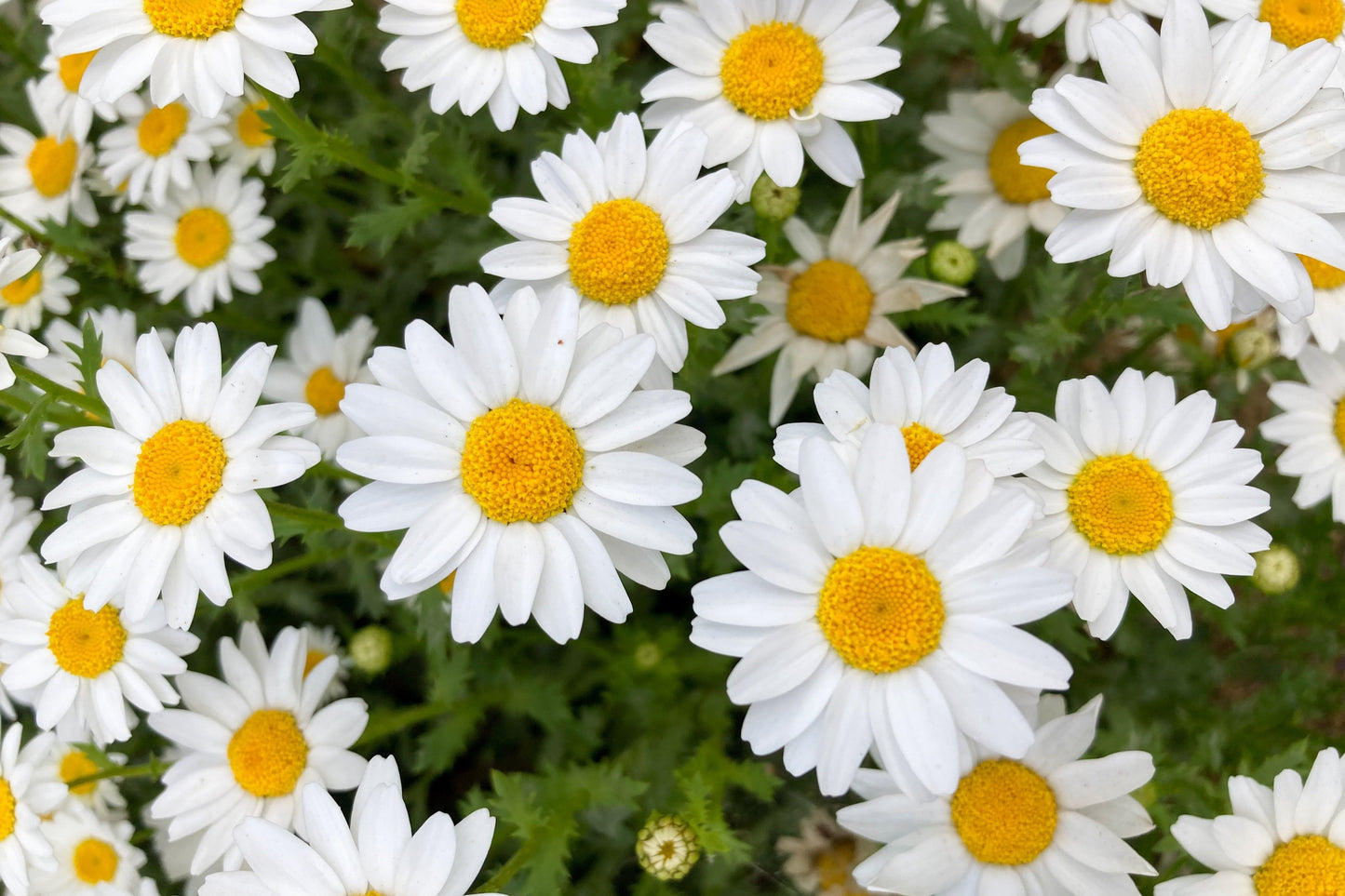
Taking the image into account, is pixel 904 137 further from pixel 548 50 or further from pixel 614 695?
pixel 614 695

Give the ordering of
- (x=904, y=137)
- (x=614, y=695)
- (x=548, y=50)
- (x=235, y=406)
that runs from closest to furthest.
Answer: (x=235, y=406)
(x=548, y=50)
(x=614, y=695)
(x=904, y=137)

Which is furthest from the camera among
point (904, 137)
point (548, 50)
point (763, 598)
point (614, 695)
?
point (904, 137)

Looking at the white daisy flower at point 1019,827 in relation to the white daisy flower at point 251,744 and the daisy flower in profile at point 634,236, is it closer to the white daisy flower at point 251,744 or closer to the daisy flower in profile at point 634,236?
the daisy flower in profile at point 634,236

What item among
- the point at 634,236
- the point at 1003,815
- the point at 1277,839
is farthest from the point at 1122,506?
the point at 634,236

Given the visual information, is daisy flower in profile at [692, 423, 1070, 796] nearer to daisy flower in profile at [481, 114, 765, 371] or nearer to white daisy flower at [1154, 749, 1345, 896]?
daisy flower in profile at [481, 114, 765, 371]

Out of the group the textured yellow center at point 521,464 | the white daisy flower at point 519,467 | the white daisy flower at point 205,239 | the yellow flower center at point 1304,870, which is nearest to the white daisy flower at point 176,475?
the white daisy flower at point 519,467

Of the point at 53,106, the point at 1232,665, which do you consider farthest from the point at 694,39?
the point at 1232,665

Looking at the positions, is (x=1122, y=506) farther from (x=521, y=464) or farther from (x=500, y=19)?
(x=500, y=19)

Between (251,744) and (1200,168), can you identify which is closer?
(1200,168)
